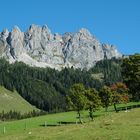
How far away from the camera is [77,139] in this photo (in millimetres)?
32531

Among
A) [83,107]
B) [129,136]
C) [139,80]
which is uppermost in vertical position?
[139,80]

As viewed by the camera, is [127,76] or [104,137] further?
[127,76]

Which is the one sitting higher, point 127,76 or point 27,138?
point 127,76

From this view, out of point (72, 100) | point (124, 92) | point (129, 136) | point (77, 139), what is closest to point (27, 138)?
point (77, 139)

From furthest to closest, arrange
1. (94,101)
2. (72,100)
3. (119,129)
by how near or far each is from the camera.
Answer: (94,101) < (72,100) < (119,129)

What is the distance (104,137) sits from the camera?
A: 31922 mm

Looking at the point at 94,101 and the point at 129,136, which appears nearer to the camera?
the point at 129,136

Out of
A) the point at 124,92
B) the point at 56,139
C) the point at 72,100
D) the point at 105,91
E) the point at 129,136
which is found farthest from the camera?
the point at 124,92

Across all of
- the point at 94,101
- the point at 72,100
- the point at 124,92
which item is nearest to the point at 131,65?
the point at 94,101

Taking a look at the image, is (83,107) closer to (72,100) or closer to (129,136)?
(72,100)

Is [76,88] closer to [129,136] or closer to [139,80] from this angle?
[139,80]

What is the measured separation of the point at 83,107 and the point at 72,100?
3316 millimetres

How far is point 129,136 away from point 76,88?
61616 mm

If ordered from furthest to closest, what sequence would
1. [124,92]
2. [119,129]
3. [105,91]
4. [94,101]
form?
[124,92] < [105,91] < [94,101] < [119,129]
